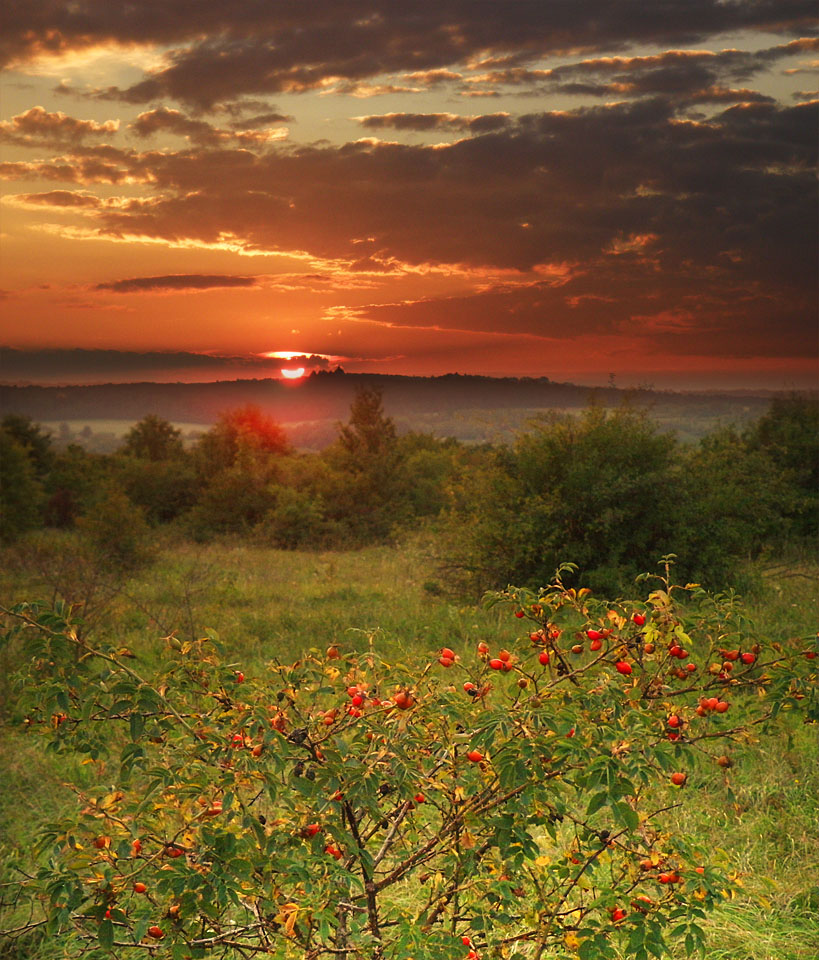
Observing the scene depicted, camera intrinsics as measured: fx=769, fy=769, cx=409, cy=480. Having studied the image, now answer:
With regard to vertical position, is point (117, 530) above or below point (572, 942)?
below

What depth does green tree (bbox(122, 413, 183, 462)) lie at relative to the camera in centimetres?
3081

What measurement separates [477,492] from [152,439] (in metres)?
24.3

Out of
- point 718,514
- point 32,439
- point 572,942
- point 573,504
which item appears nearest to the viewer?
point 572,942

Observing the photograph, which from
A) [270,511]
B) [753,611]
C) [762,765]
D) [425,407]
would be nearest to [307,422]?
[425,407]

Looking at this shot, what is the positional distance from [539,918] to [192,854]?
3.71 feet

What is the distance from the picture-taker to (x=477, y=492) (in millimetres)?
11109

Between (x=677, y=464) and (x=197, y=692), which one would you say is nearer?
(x=197, y=692)

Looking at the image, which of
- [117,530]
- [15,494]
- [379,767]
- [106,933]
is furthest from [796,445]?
[15,494]

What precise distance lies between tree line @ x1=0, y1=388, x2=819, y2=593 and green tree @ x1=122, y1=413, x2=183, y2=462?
A: 12 centimetres

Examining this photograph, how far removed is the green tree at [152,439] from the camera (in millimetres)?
30812

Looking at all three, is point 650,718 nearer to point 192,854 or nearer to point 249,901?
point 192,854

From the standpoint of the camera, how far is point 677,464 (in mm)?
10922

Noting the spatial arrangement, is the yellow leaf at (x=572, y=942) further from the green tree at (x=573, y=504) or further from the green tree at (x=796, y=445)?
the green tree at (x=796, y=445)

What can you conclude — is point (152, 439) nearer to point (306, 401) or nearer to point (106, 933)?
point (306, 401)
